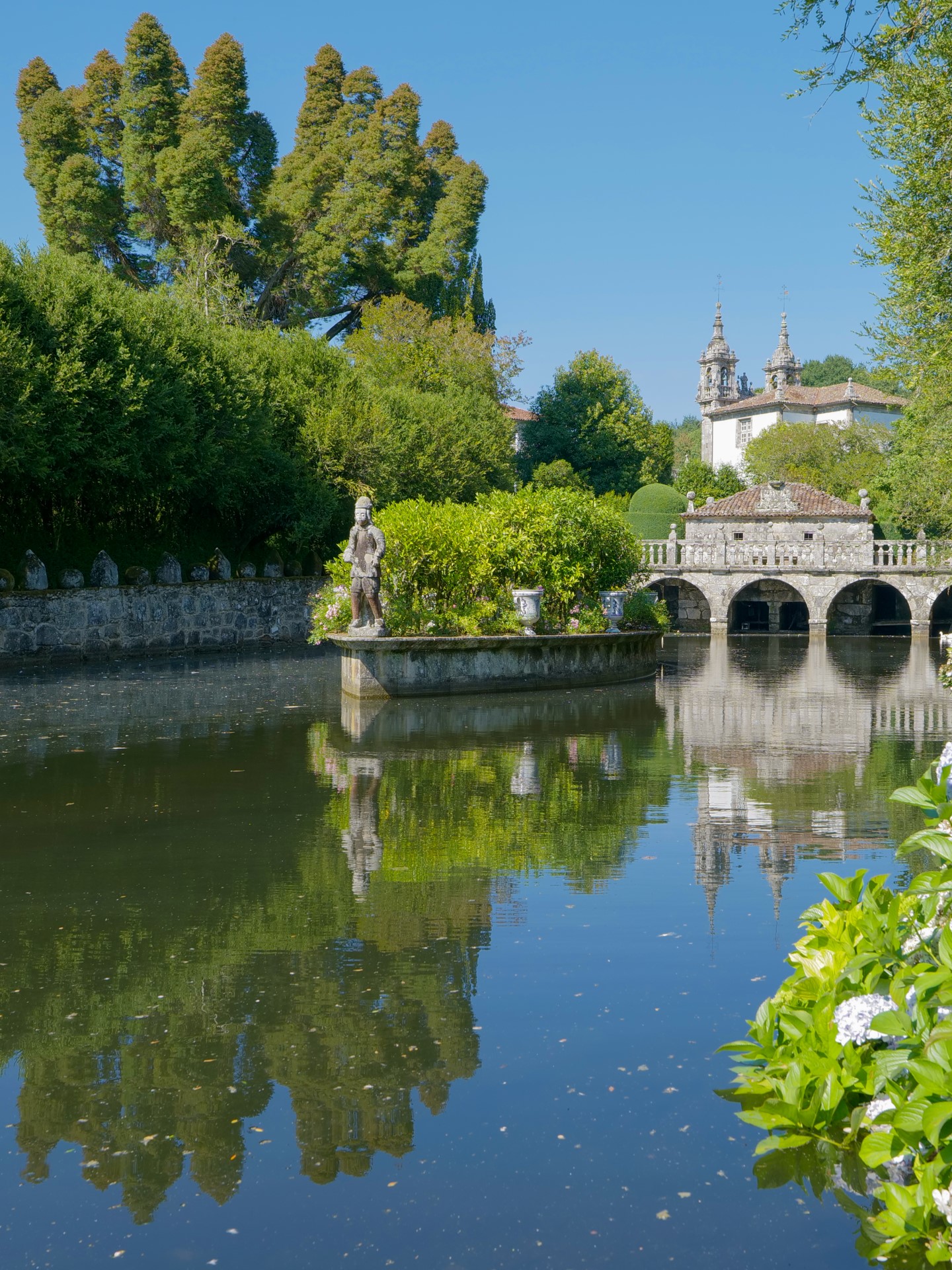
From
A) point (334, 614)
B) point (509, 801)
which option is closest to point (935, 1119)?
point (509, 801)

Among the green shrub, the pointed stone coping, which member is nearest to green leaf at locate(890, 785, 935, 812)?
the pointed stone coping

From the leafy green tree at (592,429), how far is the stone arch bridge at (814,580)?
14.4 meters

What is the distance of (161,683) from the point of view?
20484mm

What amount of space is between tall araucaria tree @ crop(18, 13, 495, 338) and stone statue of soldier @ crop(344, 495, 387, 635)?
20.7 metres

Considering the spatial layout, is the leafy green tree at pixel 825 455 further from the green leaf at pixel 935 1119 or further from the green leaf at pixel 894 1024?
the green leaf at pixel 935 1119

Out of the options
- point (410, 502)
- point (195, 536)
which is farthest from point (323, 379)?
point (410, 502)

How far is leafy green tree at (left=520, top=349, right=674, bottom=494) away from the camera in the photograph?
60000 mm

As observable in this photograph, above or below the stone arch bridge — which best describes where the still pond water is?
below

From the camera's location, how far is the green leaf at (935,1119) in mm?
3387

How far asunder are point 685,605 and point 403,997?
1692 inches

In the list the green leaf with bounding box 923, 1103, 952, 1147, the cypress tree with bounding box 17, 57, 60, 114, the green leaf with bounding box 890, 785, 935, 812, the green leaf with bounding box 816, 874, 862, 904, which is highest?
the cypress tree with bounding box 17, 57, 60, 114

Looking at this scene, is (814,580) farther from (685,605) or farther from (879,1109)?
(879,1109)

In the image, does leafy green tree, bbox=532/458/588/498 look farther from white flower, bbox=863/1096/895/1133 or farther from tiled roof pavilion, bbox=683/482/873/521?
white flower, bbox=863/1096/895/1133

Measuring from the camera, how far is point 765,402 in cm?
7894
